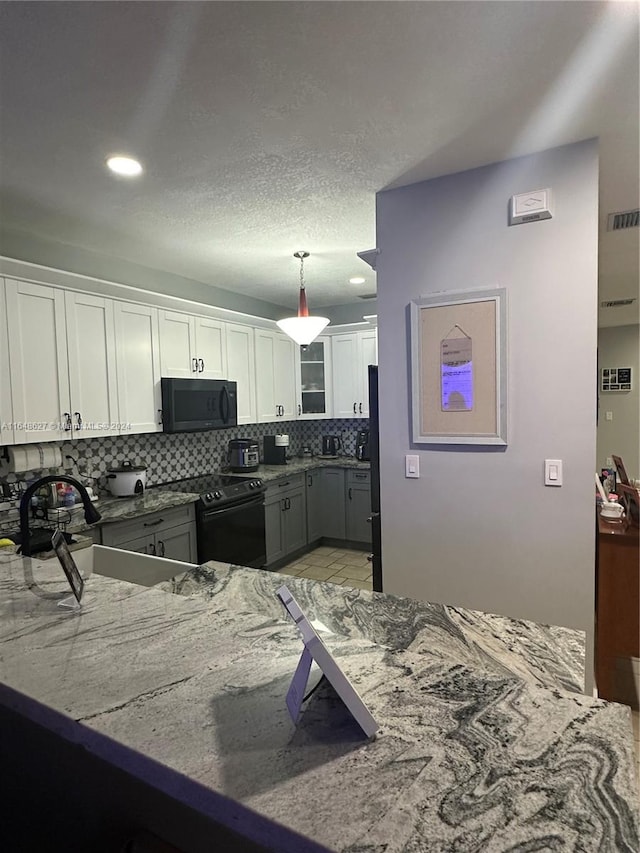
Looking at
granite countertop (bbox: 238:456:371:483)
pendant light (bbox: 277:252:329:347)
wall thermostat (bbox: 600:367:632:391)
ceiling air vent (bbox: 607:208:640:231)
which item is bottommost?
granite countertop (bbox: 238:456:371:483)

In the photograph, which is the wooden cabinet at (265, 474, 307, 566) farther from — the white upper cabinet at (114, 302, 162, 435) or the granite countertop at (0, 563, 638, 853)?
the granite countertop at (0, 563, 638, 853)

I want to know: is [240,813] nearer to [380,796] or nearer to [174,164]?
[380,796]

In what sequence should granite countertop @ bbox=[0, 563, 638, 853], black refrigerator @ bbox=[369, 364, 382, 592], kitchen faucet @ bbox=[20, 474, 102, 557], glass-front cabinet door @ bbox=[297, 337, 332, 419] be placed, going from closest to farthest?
granite countertop @ bbox=[0, 563, 638, 853]
kitchen faucet @ bbox=[20, 474, 102, 557]
black refrigerator @ bbox=[369, 364, 382, 592]
glass-front cabinet door @ bbox=[297, 337, 332, 419]

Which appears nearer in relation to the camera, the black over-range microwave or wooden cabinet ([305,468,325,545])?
the black over-range microwave

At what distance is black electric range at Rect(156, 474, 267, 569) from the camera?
3.59 m

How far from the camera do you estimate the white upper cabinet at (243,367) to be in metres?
4.39

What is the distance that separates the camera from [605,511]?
2709 mm

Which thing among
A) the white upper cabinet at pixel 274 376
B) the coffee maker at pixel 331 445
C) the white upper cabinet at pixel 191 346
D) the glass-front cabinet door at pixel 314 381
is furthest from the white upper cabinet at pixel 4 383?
the coffee maker at pixel 331 445

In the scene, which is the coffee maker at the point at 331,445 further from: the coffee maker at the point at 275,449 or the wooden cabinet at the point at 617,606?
the wooden cabinet at the point at 617,606

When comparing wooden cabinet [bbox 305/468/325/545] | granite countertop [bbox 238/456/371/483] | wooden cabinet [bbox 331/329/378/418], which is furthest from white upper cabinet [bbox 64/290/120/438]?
wooden cabinet [bbox 331/329/378/418]

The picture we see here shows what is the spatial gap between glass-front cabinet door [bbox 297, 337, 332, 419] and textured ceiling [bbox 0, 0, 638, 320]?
2482 mm

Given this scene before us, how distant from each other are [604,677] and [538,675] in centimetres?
180

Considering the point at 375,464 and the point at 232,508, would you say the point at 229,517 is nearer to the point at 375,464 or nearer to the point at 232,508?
the point at 232,508

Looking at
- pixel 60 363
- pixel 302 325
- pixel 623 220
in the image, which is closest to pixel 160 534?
pixel 60 363
